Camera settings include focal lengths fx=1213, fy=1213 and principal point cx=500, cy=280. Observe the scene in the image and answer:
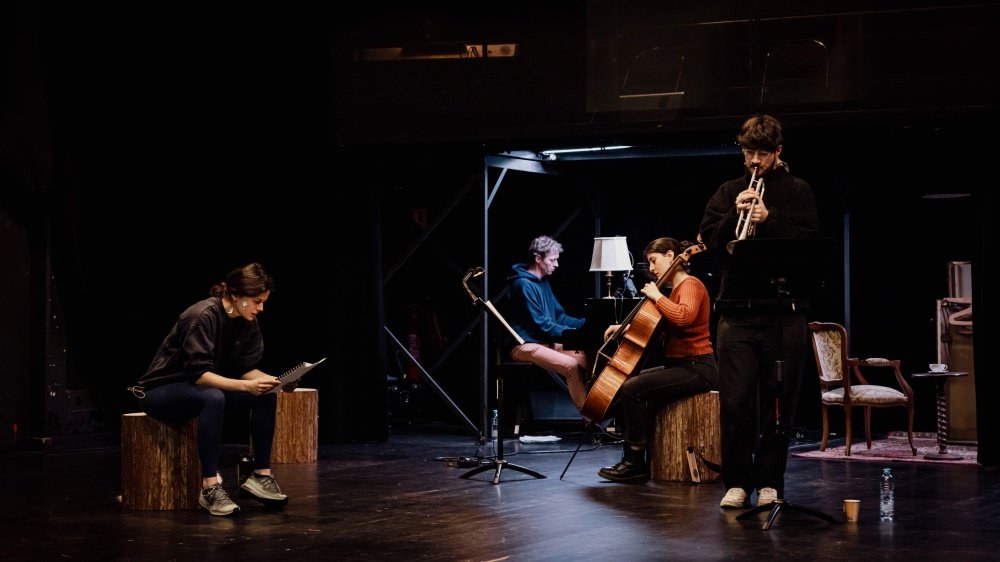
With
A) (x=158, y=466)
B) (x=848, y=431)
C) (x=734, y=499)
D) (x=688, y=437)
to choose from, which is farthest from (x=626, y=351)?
(x=158, y=466)

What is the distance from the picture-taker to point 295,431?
8.41 metres

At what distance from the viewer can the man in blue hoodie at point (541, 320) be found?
9031mm

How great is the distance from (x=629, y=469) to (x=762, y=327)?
6.25 ft

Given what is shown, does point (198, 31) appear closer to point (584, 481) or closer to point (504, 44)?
point (504, 44)

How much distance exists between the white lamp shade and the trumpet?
12.7 ft

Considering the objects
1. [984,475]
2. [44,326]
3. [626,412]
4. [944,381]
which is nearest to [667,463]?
[626,412]

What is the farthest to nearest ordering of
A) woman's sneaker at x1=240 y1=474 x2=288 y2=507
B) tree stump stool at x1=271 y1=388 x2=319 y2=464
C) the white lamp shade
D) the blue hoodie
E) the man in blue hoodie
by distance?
the white lamp shade, the blue hoodie, the man in blue hoodie, tree stump stool at x1=271 y1=388 x2=319 y2=464, woman's sneaker at x1=240 y1=474 x2=288 y2=507

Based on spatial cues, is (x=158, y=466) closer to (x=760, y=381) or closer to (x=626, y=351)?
(x=626, y=351)

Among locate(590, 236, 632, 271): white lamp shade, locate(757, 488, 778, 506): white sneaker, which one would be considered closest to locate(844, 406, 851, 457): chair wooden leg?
locate(590, 236, 632, 271): white lamp shade

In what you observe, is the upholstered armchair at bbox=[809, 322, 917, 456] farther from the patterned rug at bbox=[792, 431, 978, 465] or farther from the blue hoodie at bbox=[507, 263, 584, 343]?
the blue hoodie at bbox=[507, 263, 584, 343]

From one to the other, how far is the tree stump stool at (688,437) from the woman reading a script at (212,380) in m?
2.38

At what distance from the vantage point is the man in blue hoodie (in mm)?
9031

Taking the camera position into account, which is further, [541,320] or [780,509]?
[541,320]

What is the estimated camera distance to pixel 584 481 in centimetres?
720
